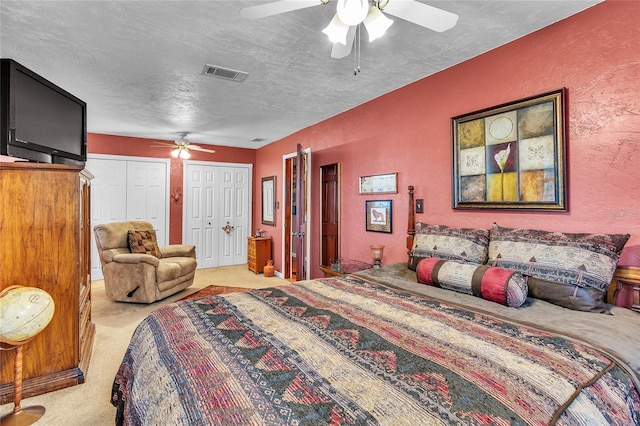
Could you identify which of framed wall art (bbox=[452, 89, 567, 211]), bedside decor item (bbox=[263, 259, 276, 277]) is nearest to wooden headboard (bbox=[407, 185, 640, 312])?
framed wall art (bbox=[452, 89, 567, 211])

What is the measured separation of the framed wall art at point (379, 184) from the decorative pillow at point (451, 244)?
792 mm

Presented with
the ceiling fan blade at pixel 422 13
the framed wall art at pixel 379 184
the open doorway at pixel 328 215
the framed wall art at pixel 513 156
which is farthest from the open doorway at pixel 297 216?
the ceiling fan blade at pixel 422 13

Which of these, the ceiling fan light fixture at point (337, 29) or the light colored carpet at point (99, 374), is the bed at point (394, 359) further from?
the ceiling fan light fixture at point (337, 29)

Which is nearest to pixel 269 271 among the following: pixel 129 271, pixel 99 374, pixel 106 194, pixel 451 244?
pixel 129 271

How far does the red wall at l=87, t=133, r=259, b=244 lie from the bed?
15.0 ft

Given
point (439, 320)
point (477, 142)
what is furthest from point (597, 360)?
point (477, 142)

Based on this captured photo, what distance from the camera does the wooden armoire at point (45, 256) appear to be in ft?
6.37

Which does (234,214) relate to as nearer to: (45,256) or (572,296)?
(45,256)

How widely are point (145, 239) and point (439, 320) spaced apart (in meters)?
Result: 4.11

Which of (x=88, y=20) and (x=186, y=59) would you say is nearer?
(x=88, y=20)

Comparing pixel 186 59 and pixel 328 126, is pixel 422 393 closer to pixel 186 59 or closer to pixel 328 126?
pixel 186 59

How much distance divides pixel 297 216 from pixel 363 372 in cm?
339

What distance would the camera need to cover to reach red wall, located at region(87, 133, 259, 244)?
5.19 m

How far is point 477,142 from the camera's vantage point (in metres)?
2.46
